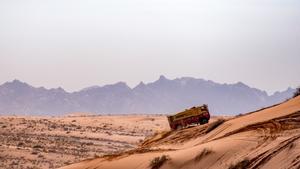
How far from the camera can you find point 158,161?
614 inches

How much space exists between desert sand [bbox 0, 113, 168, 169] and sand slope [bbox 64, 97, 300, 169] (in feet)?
56.2

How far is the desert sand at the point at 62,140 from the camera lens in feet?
121

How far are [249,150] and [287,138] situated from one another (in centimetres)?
104

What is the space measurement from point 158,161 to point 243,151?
112 inches

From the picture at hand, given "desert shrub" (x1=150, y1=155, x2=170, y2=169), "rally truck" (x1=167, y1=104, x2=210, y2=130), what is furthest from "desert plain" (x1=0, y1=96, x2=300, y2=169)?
"rally truck" (x1=167, y1=104, x2=210, y2=130)

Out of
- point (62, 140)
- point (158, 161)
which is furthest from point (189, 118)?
point (62, 140)

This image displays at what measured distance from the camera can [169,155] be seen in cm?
1603

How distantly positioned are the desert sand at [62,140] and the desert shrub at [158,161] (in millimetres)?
19526

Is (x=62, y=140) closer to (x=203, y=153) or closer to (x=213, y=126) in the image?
(x=213, y=126)

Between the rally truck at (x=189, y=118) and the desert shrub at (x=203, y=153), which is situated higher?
the rally truck at (x=189, y=118)

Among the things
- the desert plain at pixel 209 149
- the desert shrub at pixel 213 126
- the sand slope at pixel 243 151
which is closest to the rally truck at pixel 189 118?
the desert plain at pixel 209 149

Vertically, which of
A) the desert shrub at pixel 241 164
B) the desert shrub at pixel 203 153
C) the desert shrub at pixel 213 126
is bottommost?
the desert shrub at pixel 241 164

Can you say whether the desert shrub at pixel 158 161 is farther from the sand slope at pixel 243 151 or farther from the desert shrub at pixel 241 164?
the desert shrub at pixel 241 164

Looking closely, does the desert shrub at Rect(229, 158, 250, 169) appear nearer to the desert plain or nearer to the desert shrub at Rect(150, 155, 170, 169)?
the desert plain
